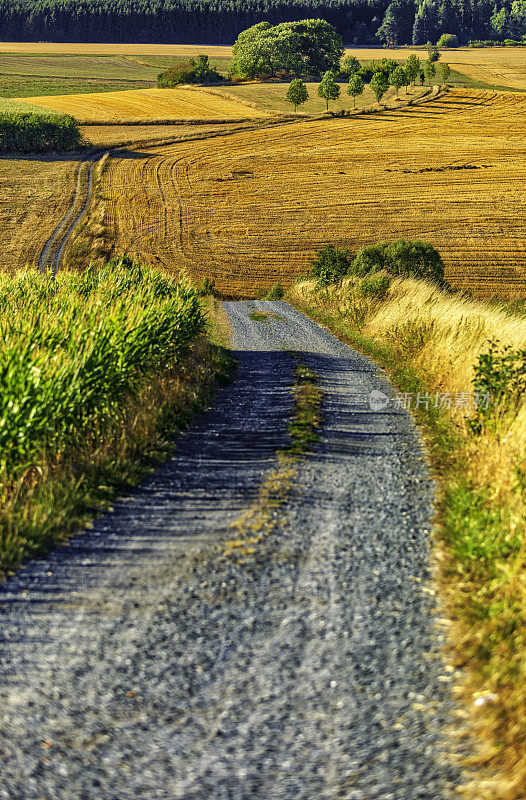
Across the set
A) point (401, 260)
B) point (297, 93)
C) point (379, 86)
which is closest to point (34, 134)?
point (297, 93)

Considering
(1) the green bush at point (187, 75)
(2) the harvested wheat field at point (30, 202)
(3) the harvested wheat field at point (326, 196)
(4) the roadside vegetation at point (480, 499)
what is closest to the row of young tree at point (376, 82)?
(3) the harvested wheat field at point (326, 196)

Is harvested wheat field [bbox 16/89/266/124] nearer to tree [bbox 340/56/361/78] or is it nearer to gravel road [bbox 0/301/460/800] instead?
tree [bbox 340/56/361/78]

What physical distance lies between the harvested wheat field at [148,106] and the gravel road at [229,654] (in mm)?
80970

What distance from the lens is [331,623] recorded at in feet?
17.3

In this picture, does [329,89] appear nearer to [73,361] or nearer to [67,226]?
[67,226]

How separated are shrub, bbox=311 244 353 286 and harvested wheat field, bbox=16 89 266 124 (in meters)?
52.8

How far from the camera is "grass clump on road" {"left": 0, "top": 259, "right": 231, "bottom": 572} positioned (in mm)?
6902

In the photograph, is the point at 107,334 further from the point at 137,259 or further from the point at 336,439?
the point at 137,259

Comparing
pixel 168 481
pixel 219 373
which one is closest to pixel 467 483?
pixel 168 481

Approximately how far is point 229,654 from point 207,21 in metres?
192

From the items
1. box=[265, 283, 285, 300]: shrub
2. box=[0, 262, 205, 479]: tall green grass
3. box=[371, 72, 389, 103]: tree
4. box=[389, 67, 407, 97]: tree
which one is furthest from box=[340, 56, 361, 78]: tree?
box=[0, 262, 205, 479]: tall green grass

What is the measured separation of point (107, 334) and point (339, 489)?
3.56m

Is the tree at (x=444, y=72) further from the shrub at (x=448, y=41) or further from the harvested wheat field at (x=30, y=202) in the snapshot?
the shrub at (x=448, y=41)

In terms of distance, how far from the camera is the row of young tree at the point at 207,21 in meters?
170
